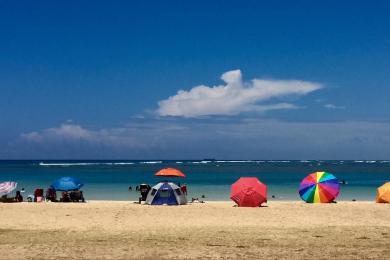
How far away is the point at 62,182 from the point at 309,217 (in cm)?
1563

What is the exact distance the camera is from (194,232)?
17.3 meters

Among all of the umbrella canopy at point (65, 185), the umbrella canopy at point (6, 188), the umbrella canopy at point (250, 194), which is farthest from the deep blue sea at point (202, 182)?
the umbrella canopy at point (250, 194)

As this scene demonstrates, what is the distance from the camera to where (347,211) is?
963 inches

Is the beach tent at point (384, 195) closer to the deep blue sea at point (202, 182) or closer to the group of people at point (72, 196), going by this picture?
the deep blue sea at point (202, 182)

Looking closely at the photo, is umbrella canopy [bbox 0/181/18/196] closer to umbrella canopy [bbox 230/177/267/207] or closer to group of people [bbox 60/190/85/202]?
group of people [bbox 60/190/85/202]

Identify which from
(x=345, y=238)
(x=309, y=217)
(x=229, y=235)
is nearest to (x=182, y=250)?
(x=229, y=235)

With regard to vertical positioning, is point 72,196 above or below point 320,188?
below

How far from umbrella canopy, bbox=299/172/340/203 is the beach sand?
7.45ft

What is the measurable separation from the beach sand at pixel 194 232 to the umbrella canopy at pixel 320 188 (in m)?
2.27

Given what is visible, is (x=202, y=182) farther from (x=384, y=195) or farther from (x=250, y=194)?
(x=250, y=194)

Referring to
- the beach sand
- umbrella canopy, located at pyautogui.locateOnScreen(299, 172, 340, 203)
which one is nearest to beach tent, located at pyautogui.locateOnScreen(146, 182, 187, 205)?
the beach sand

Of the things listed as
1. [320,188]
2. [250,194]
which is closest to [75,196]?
[250,194]

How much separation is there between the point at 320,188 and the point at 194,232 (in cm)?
1323

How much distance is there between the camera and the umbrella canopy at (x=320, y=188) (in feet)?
93.1
